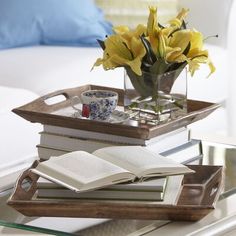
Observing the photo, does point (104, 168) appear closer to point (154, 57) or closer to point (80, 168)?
point (80, 168)

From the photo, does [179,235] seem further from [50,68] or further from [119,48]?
[50,68]

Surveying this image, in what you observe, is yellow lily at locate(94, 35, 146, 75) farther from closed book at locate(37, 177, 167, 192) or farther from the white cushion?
the white cushion

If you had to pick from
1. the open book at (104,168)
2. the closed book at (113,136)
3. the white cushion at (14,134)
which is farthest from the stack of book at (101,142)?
the white cushion at (14,134)

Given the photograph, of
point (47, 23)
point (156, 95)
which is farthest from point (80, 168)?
point (47, 23)

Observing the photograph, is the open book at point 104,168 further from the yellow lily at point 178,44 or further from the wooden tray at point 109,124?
the yellow lily at point 178,44

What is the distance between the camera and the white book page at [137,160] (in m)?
1.28

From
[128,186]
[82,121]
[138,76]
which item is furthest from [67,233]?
[138,76]

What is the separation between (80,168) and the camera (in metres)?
1.27

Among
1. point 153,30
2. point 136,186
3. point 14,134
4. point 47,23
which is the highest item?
point 153,30

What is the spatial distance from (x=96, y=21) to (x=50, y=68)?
487mm

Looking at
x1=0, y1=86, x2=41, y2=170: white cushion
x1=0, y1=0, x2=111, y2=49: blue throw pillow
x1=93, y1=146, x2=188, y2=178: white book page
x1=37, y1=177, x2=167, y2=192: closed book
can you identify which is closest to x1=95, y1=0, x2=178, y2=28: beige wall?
x1=0, y1=0, x2=111, y2=49: blue throw pillow

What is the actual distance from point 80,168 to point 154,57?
353 millimetres

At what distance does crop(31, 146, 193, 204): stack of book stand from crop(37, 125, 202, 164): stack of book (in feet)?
0.53

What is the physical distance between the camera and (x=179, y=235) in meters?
1.20
